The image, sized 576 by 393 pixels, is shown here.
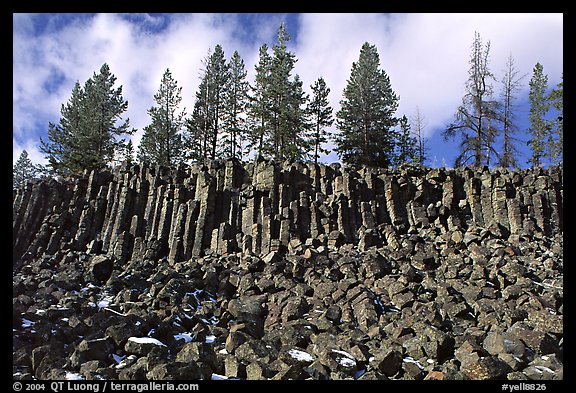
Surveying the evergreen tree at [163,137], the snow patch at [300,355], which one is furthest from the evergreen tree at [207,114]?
the snow patch at [300,355]

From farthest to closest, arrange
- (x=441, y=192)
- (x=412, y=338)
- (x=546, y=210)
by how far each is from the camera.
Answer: (x=441, y=192), (x=546, y=210), (x=412, y=338)

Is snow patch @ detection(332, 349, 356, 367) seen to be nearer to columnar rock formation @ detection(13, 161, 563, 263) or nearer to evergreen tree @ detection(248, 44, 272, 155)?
columnar rock formation @ detection(13, 161, 563, 263)

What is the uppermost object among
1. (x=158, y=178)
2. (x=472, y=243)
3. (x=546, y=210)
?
(x=158, y=178)

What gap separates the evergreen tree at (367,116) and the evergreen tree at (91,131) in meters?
20.5

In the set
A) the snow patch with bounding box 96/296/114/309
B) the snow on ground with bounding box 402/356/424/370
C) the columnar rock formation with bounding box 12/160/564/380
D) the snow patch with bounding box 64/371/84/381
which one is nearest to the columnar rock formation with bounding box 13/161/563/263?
the columnar rock formation with bounding box 12/160/564/380

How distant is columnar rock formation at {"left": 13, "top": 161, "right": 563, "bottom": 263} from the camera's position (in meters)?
19.3

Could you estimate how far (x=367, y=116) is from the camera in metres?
33.1

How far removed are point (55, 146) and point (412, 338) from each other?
3895 centimetres

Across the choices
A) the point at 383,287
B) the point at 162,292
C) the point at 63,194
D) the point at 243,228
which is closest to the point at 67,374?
the point at 162,292

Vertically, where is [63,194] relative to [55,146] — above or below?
below

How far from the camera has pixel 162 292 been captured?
1394 centimetres

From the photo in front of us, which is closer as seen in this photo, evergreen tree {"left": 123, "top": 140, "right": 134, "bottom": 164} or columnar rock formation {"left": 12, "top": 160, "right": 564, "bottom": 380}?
columnar rock formation {"left": 12, "top": 160, "right": 564, "bottom": 380}

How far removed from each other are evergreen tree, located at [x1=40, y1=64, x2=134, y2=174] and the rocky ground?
16.1 meters
